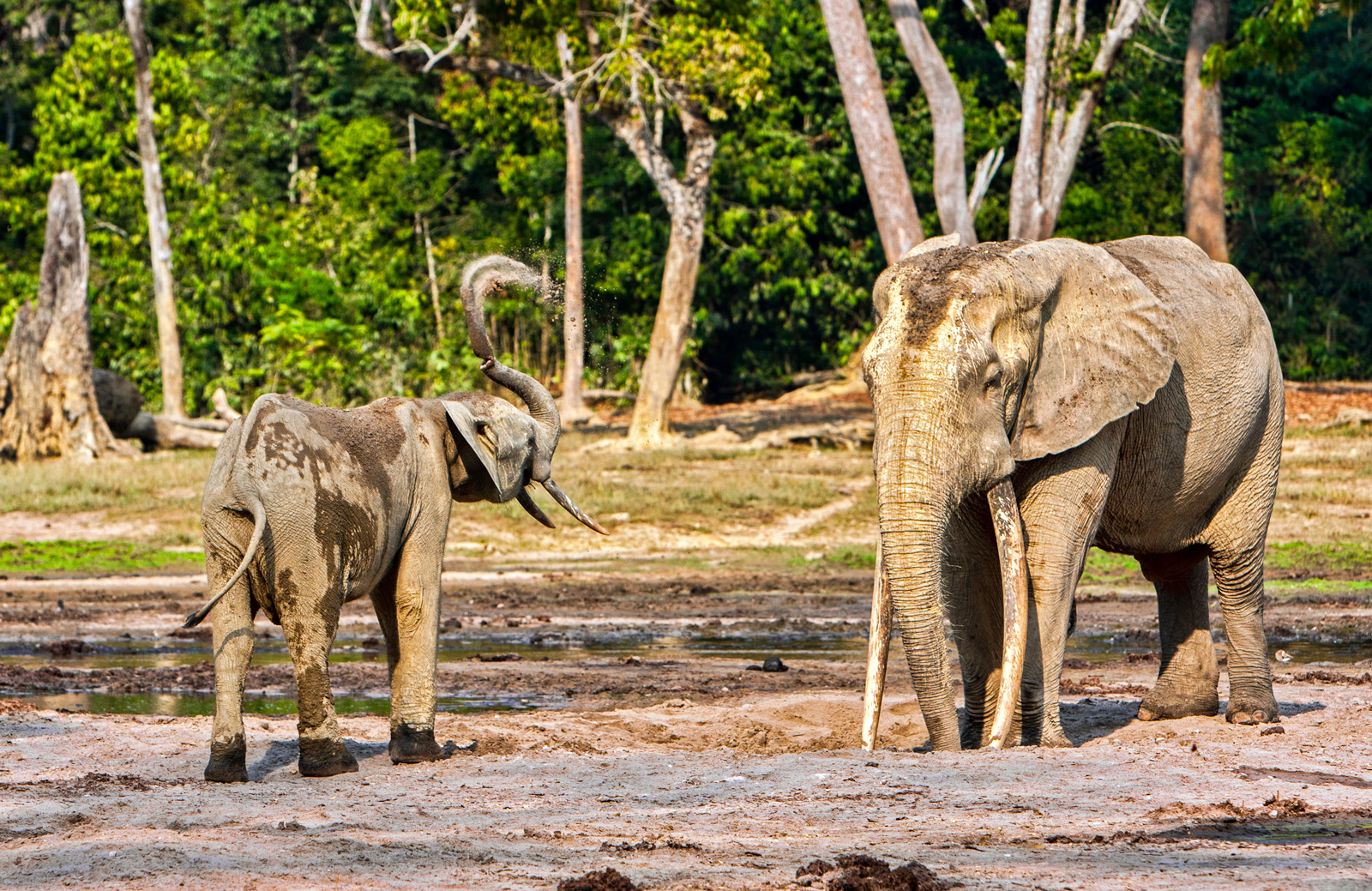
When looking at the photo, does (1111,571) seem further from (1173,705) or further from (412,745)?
(412,745)

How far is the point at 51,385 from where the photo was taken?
973 inches

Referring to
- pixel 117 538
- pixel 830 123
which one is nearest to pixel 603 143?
pixel 830 123

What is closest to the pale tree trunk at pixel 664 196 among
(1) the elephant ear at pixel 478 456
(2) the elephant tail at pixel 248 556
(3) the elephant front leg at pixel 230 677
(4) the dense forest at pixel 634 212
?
(4) the dense forest at pixel 634 212

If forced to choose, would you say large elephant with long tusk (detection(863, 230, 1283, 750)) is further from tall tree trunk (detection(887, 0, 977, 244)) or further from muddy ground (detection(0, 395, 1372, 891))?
tall tree trunk (detection(887, 0, 977, 244))

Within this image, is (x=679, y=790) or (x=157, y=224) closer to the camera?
(x=679, y=790)

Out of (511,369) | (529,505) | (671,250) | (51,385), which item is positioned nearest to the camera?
(511,369)

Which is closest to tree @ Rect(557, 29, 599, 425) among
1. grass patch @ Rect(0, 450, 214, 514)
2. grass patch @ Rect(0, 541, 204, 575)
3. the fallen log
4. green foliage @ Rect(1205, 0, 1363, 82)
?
the fallen log

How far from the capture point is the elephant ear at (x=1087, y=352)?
7.14 m

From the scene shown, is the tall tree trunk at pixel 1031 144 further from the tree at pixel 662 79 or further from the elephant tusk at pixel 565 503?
the elephant tusk at pixel 565 503

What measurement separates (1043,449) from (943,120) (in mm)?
14974

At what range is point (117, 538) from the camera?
18453mm

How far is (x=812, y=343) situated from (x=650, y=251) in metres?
5.19

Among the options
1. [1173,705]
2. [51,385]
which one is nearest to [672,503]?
[51,385]

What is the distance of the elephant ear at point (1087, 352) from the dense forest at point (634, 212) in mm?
21922
